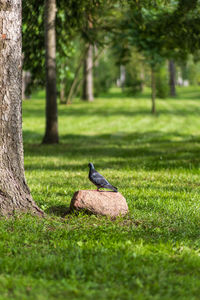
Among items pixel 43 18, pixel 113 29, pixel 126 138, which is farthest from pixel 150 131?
pixel 43 18

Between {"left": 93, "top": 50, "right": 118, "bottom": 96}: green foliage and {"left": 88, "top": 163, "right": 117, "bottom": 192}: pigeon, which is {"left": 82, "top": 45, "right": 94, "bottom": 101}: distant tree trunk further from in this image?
{"left": 88, "top": 163, "right": 117, "bottom": 192}: pigeon

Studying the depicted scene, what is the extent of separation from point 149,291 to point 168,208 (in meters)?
2.47

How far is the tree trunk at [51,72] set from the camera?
13688 millimetres

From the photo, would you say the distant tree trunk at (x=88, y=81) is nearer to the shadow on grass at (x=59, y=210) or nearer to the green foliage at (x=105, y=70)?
the green foliage at (x=105, y=70)

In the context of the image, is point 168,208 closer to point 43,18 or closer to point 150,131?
point 43,18

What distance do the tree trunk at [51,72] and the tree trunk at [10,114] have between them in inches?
334

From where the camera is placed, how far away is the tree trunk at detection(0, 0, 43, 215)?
16.8 feet

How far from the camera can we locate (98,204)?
5445 millimetres

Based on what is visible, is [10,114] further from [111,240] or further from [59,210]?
[111,240]

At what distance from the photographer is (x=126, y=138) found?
17.4 metres

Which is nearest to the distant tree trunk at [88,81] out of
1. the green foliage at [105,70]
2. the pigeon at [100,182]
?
the green foliage at [105,70]

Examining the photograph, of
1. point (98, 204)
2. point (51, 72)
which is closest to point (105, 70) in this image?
point (51, 72)

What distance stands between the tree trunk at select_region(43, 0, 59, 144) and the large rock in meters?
9.27

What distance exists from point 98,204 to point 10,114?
1.68 m
